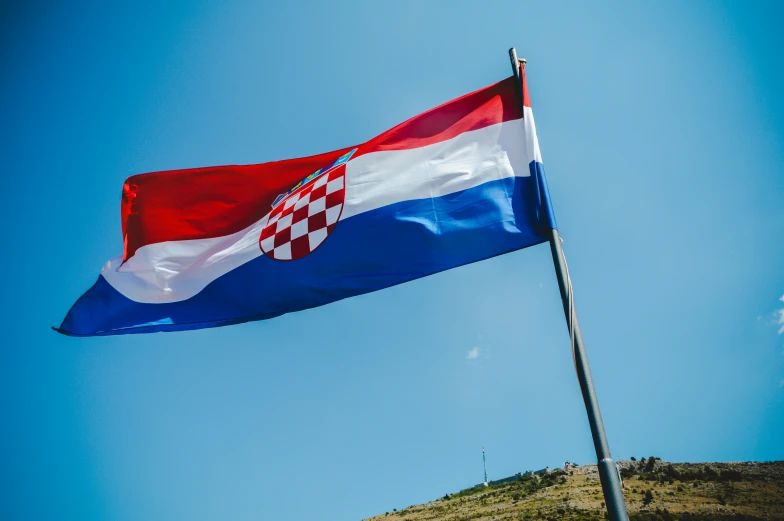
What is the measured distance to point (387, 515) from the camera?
78.6m

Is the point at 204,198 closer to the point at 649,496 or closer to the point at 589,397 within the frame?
the point at 589,397

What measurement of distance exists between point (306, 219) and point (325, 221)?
12.5 inches

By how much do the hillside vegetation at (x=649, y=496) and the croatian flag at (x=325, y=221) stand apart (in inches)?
1704

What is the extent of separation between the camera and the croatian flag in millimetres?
5699

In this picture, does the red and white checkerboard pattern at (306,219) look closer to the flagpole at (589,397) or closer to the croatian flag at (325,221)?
the croatian flag at (325,221)

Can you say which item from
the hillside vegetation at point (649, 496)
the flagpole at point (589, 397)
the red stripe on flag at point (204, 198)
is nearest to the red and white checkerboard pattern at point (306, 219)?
the red stripe on flag at point (204, 198)

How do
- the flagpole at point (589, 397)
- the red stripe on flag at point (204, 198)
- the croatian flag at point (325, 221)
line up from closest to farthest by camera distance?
the flagpole at point (589, 397) → the croatian flag at point (325, 221) → the red stripe on flag at point (204, 198)

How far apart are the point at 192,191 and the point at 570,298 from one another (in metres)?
6.05

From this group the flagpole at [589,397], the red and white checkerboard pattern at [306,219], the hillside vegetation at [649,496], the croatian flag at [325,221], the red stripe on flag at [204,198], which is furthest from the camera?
the hillside vegetation at [649,496]

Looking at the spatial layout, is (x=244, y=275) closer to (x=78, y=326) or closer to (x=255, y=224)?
(x=255, y=224)

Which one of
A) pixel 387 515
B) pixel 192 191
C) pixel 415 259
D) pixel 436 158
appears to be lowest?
pixel 415 259

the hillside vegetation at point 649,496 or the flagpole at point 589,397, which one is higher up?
the hillside vegetation at point 649,496

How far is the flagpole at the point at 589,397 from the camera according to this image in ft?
11.3

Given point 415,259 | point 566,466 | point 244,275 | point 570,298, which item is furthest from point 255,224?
point 566,466
